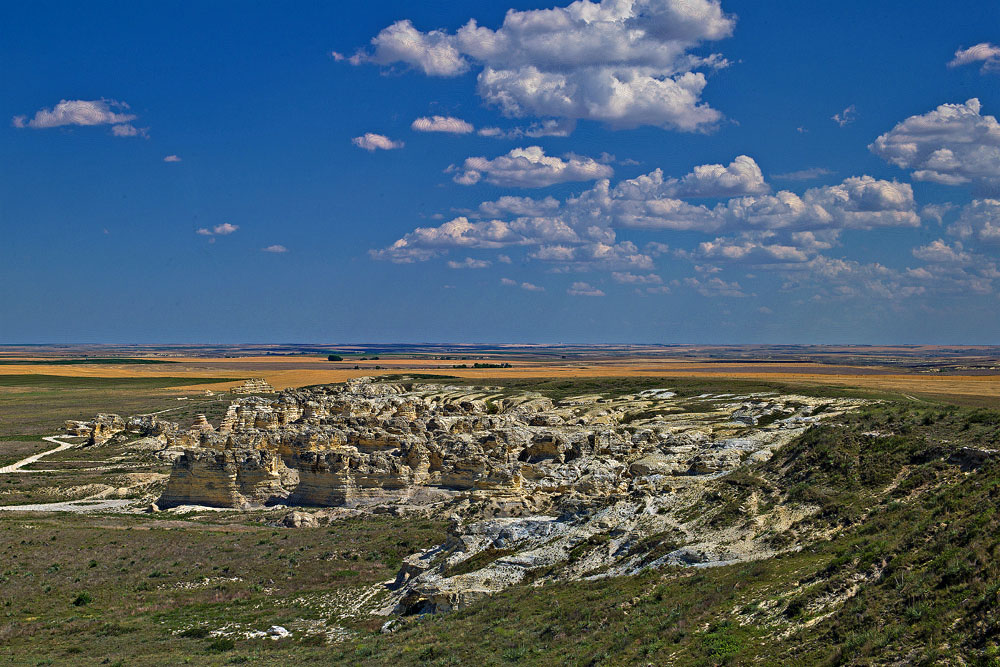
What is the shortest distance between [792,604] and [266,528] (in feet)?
94.5

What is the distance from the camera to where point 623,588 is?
19688mm

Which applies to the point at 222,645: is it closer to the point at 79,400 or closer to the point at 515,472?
the point at 515,472

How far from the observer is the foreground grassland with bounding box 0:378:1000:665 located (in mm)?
13445

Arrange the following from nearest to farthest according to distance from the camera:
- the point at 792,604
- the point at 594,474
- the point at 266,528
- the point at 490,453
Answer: the point at 792,604
the point at 594,474
the point at 266,528
the point at 490,453

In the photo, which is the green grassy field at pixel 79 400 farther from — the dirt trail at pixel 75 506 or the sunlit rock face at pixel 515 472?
the dirt trail at pixel 75 506

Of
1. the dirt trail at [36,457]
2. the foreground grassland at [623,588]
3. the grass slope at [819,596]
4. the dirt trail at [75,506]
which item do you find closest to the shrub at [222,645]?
the foreground grassland at [623,588]

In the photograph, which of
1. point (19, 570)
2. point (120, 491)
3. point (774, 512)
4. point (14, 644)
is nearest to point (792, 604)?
point (774, 512)

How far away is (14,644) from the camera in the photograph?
895 inches

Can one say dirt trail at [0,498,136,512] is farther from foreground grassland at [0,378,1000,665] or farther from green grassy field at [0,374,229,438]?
green grassy field at [0,374,229,438]

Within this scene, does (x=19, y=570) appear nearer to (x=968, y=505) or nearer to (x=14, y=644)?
(x=14, y=644)

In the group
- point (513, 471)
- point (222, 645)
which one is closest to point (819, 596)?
point (222, 645)

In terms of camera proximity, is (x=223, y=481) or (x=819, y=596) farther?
(x=223, y=481)

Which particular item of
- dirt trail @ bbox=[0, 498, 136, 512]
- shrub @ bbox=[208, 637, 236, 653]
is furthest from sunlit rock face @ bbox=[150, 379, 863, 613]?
shrub @ bbox=[208, 637, 236, 653]

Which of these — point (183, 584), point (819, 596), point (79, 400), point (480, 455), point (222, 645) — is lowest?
point (183, 584)
